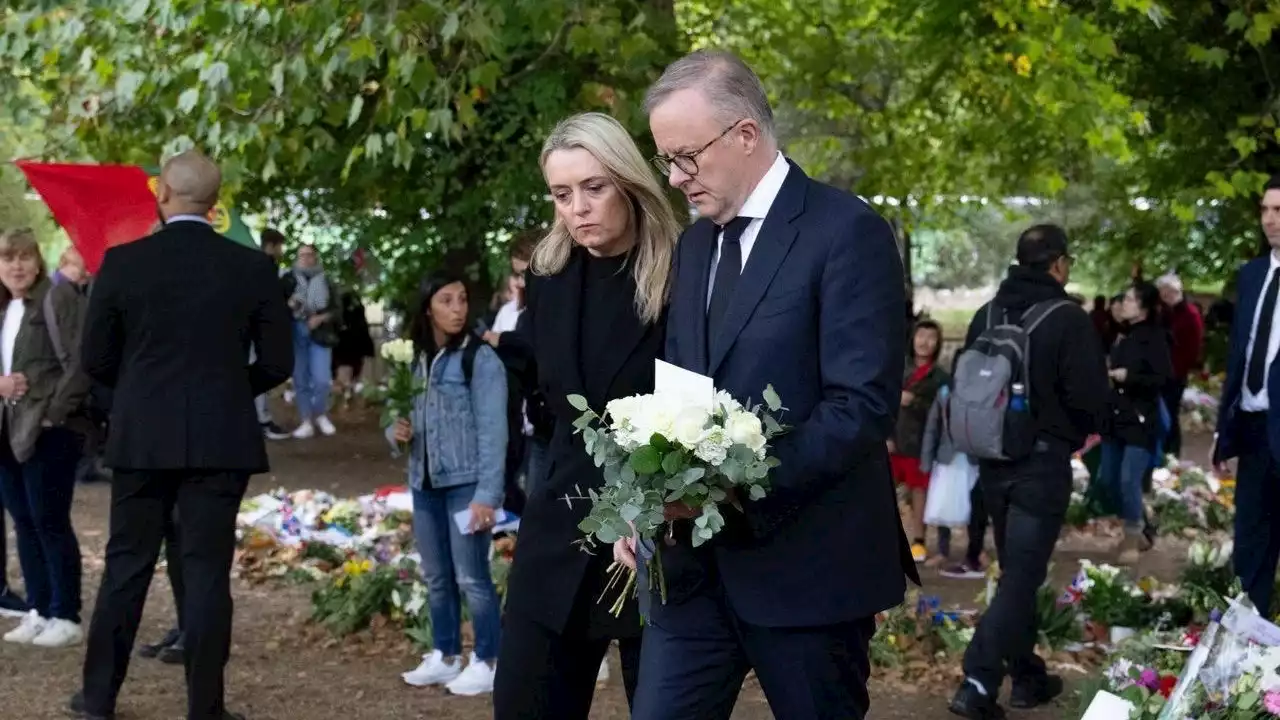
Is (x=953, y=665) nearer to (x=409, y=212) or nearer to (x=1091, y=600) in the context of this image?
(x=1091, y=600)

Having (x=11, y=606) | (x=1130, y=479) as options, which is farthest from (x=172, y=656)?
(x=1130, y=479)

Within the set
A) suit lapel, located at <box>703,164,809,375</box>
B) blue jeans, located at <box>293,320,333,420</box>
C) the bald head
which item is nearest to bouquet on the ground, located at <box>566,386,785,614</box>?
suit lapel, located at <box>703,164,809,375</box>

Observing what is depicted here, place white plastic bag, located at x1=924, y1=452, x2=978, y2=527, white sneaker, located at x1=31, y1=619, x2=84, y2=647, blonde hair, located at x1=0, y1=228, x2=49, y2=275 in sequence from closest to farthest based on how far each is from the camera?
white sneaker, located at x1=31, y1=619, x2=84, y2=647 < blonde hair, located at x1=0, y1=228, x2=49, y2=275 < white plastic bag, located at x1=924, y1=452, x2=978, y2=527

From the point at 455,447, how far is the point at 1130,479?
6.19 m

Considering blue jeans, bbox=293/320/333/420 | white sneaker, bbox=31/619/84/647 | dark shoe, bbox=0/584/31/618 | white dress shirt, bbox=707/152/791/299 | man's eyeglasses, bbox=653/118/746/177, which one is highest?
man's eyeglasses, bbox=653/118/746/177

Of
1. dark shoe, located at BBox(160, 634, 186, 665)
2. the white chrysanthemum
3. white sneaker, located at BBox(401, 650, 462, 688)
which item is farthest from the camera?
dark shoe, located at BBox(160, 634, 186, 665)

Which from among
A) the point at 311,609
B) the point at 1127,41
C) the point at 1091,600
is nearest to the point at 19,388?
the point at 311,609

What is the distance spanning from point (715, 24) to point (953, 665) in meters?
9.52

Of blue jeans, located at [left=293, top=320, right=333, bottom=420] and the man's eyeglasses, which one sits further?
blue jeans, located at [left=293, top=320, right=333, bottom=420]

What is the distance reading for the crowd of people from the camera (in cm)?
357

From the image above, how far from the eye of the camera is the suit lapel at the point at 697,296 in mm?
3711

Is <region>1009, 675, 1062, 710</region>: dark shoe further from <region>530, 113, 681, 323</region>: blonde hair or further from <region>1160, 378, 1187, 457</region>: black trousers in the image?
<region>1160, 378, 1187, 457</region>: black trousers

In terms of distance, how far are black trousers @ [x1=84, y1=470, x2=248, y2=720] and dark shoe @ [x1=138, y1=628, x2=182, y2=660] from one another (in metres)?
1.48

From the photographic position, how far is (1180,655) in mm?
6645
